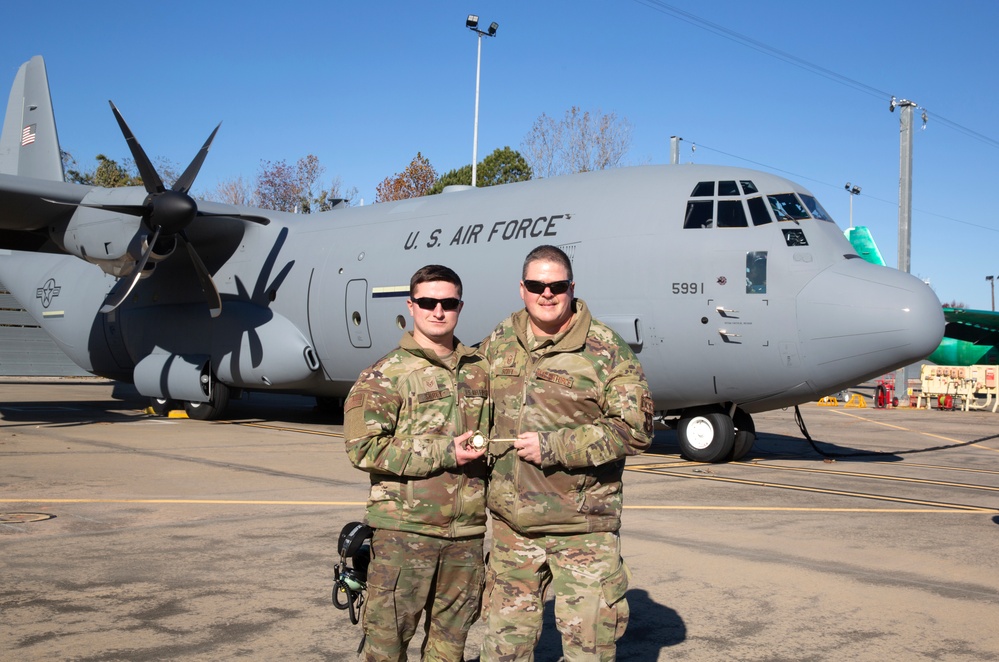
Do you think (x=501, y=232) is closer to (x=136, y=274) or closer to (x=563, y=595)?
(x=136, y=274)

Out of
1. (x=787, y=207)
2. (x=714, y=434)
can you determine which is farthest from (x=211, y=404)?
(x=787, y=207)

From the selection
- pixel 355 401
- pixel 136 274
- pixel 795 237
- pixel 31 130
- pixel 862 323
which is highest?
pixel 31 130

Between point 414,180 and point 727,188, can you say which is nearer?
point 727,188

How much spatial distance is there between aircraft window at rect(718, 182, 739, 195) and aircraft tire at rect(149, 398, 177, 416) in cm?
1247

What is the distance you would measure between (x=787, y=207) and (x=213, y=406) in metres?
11.8

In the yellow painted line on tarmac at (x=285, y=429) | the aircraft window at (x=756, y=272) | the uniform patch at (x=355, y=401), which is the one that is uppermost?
the aircraft window at (x=756, y=272)

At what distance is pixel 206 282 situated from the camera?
54.6ft

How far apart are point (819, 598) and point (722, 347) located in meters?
5.88

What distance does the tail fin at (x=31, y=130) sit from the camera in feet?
68.9

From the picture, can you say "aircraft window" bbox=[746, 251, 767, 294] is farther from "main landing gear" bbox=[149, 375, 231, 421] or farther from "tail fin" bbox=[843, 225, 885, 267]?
"tail fin" bbox=[843, 225, 885, 267]

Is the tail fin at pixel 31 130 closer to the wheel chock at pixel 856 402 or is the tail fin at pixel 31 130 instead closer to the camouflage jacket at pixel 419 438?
the camouflage jacket at pixel 419 438

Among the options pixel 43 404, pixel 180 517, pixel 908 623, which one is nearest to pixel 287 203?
pixel 43 404

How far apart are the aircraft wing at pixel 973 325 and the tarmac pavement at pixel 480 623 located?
950 inches

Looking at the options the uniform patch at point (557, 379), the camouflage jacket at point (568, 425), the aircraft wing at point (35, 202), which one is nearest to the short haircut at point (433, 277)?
the camouflage jacket at point (568, 425)
